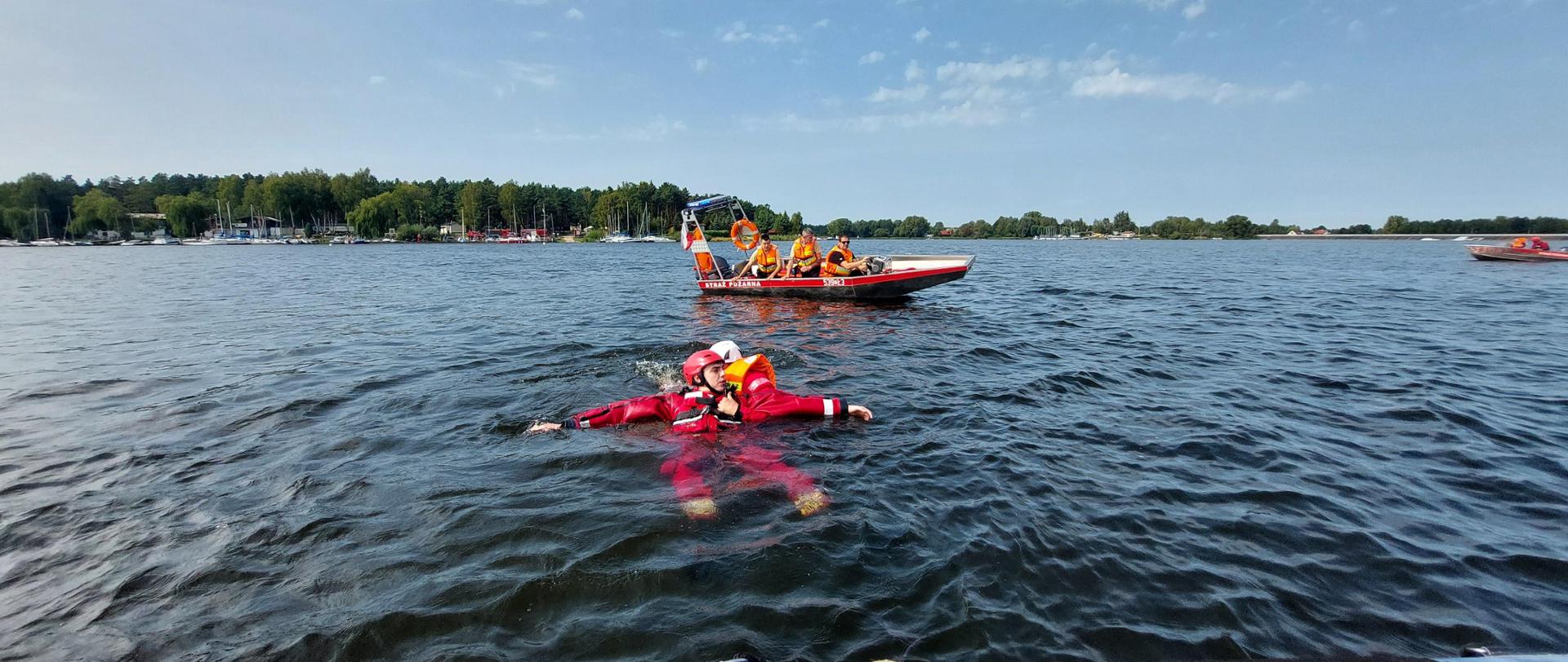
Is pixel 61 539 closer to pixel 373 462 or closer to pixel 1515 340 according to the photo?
pixel 373 462

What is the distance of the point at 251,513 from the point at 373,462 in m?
1.23

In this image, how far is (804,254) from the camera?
878 inches

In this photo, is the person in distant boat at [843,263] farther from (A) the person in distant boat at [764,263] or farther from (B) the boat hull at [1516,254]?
(B) the boat hull at [1516,254]

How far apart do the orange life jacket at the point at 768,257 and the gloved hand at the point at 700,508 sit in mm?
18330

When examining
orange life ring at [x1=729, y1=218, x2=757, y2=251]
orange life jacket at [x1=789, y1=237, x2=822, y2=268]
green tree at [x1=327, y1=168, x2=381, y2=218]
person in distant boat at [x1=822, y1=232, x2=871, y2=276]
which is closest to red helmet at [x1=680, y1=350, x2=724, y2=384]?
person in distant boat at [x1=822, y1=232, x2=871, y2=276]

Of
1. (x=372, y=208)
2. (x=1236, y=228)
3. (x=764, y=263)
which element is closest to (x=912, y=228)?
(x=1236, y=228)

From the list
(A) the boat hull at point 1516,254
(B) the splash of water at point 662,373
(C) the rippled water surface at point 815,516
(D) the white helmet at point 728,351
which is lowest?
(C) the rippled water surface at point 815,516

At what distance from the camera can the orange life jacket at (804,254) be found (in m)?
22.2

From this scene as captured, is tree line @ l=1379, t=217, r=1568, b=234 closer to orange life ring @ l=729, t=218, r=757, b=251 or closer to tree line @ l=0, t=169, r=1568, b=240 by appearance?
tree line @ l=0, t=169, r=1568, b=240

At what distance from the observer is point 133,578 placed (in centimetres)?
448

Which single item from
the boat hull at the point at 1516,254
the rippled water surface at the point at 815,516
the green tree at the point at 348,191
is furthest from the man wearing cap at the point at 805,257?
the green tree at the point at 348,191

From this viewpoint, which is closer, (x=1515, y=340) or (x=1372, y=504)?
(x=1372, y=504)

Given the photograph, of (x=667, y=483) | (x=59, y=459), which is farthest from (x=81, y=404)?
(x=667, y=483)

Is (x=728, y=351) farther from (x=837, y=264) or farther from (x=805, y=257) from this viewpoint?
(x=805, y=257)
